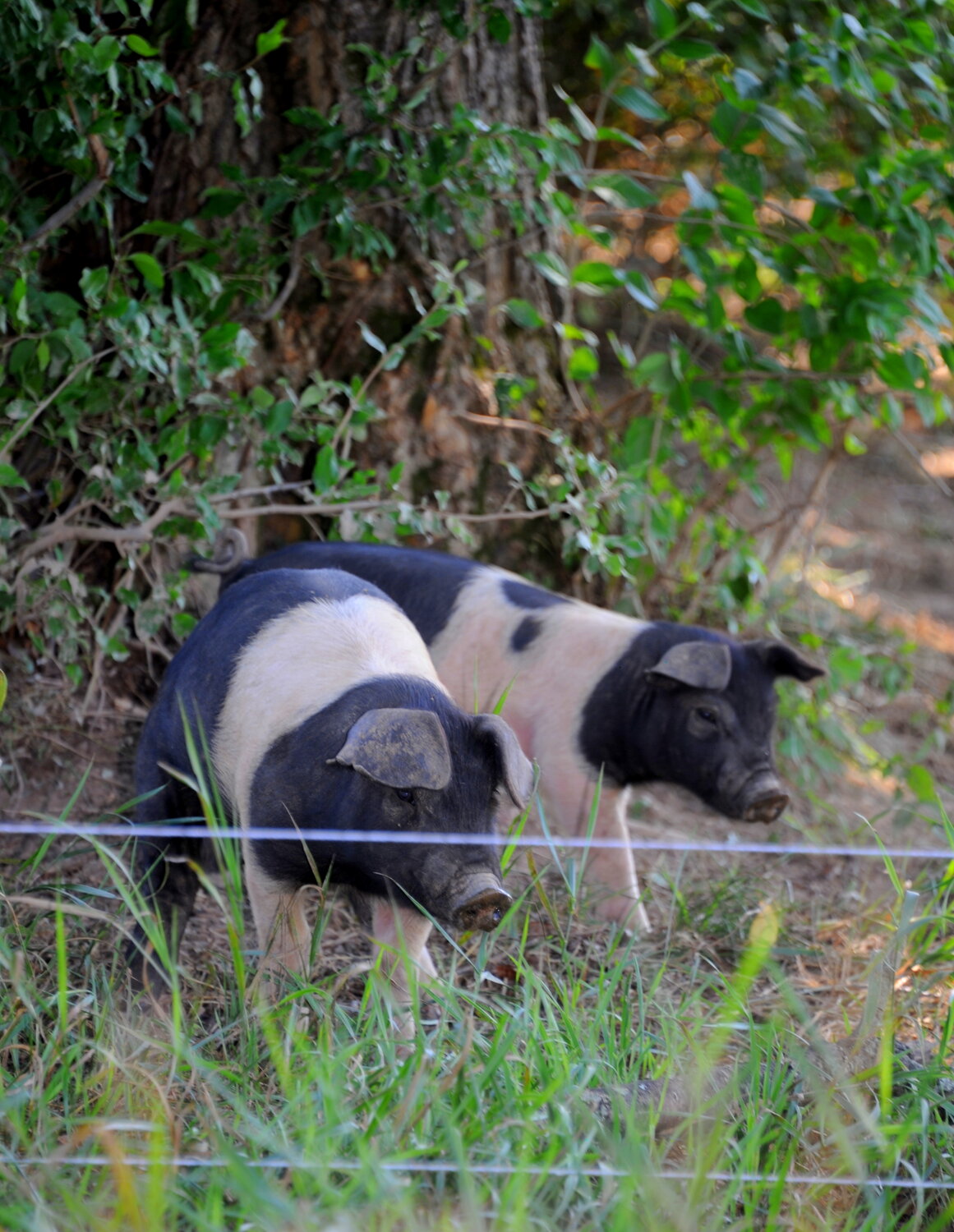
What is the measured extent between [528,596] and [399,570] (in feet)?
1.49

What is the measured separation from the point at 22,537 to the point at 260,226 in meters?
1.21

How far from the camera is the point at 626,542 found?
13.7ft

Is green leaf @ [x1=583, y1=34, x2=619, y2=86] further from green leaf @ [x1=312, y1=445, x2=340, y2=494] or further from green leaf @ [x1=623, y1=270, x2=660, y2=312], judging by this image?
green leaf @ [x1=312, y1=445, x2=340, y2=494]

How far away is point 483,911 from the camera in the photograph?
2623 millimetres

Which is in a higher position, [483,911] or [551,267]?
[551,267]

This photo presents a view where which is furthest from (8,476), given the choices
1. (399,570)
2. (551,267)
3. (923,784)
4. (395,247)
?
(923,784)

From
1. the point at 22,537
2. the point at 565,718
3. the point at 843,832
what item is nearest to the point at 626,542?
the point at 565,718

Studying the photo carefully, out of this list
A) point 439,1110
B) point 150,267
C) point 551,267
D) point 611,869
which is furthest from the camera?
point 551,267

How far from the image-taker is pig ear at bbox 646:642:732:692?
3.77 m

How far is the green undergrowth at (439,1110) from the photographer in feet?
6.38

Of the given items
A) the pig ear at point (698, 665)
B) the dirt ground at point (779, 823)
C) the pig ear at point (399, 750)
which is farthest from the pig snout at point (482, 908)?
the pig ear at point (698, 665)

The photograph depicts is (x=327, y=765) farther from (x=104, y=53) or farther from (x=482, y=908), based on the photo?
(x=104, y=53)

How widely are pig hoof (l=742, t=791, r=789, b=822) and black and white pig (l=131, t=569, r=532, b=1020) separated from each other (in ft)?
4.21

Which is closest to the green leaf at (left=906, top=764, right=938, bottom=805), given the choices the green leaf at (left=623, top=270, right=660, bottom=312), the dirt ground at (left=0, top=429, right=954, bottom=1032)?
the dirt ground at (left=0, top=429, right=954, bottom=1032)
